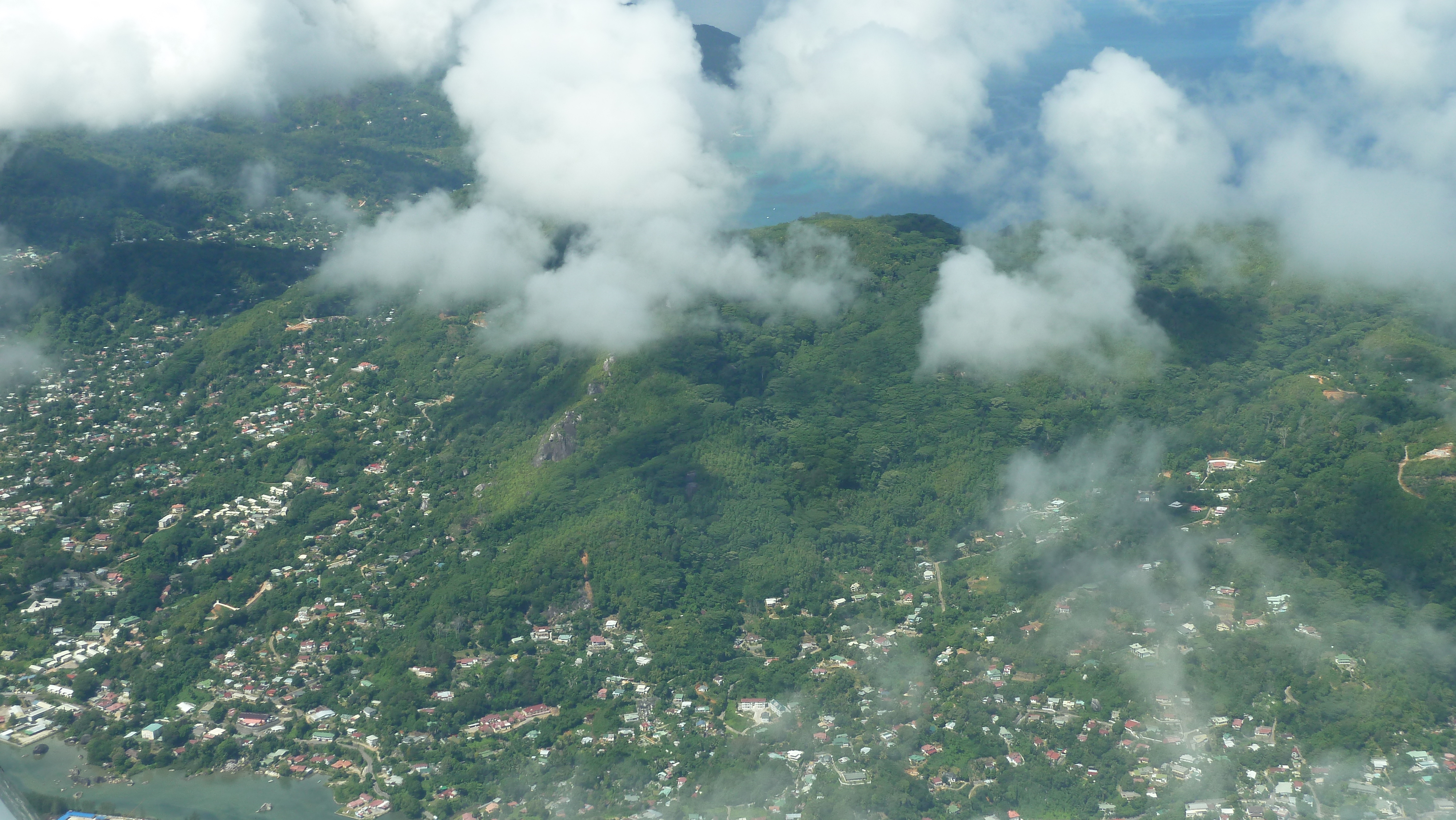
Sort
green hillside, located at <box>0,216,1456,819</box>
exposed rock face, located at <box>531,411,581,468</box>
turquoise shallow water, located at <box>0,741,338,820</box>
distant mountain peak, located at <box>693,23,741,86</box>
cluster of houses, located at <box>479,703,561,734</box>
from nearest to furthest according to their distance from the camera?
1. turquoise shallow water, located at <box>0,741,338,820</box>
2. green hillside, located at <box>0,216,1456,819</box>
3. cluster of houses, located at <box>479,703,561,734</box>
4. exposed rock face, located at <box>531,411,581,468</box>
5. distant mountain peak, located at <box>693,23,741,86</box>

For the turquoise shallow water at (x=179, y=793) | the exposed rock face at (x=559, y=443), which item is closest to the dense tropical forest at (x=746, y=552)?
the exposed rock face at (x=559, y=443)

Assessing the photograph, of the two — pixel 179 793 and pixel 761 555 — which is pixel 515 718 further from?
pixel 761 555

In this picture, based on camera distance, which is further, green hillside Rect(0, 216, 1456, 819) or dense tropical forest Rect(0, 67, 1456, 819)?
green hillside Rect(0, 216, 1456, 819)

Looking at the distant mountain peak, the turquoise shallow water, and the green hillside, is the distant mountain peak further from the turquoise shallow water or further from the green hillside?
the turquoise shallow water

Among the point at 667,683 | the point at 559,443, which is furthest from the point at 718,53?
the point at 667,683

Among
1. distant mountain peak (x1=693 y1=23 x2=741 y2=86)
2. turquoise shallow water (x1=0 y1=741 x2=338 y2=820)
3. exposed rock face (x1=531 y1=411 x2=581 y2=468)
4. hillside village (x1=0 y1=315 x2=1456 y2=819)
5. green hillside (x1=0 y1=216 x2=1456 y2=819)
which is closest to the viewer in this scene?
hillside village (x1=0 y1=315 x2=1456 y2=819)

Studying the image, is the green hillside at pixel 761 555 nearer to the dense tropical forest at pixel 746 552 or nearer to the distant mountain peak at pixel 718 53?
the dense tropical forest at pixel 746 552

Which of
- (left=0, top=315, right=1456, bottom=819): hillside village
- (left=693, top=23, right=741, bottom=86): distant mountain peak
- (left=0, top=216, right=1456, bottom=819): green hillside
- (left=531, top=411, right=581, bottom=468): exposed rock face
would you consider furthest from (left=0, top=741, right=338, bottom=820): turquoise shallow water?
(left=693, top=23, right=741, bottom=86): distant mountain peak

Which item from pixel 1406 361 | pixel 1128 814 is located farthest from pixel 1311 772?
pixel 1406 361
